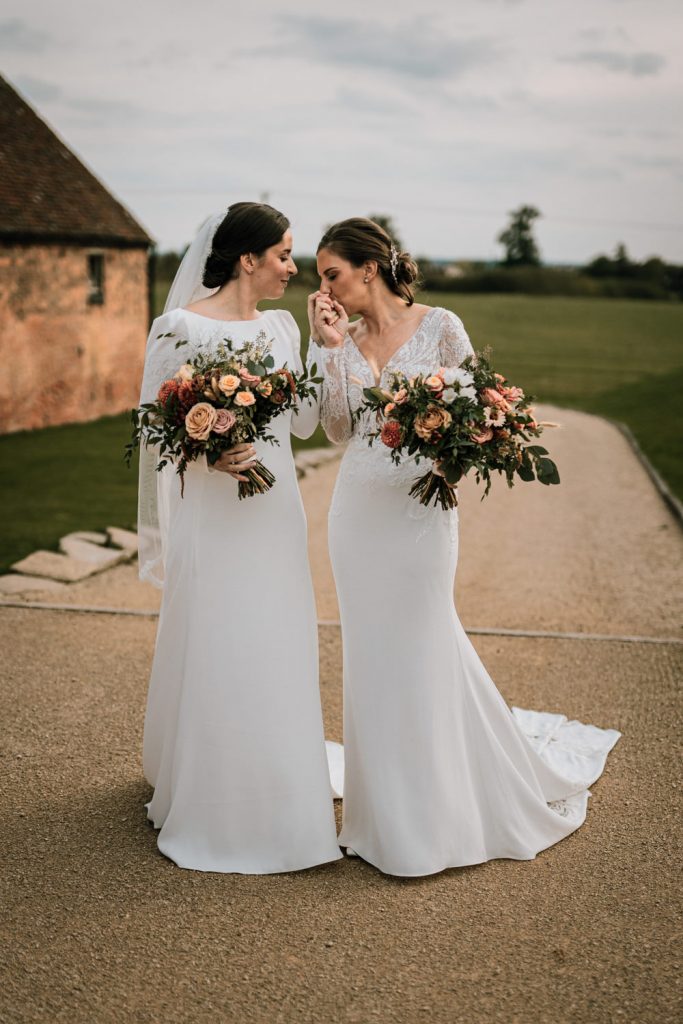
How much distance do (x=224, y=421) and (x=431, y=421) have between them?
83cm

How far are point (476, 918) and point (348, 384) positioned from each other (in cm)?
233

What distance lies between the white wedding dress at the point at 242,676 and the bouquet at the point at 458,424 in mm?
643

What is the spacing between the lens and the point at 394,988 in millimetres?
3525

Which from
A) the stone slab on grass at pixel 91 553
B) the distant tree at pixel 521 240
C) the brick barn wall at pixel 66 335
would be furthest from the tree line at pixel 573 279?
the stone slab on grass at pixel 91 553

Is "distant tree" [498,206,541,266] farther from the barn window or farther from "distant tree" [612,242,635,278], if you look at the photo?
the barn window

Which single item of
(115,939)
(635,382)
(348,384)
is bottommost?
(635,382)

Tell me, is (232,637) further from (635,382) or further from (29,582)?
(635,382)

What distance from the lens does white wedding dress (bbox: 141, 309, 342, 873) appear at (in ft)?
14.5

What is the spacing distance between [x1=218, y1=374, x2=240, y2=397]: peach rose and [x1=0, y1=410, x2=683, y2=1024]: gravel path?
2.06 metres

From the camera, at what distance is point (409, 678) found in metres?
4.49

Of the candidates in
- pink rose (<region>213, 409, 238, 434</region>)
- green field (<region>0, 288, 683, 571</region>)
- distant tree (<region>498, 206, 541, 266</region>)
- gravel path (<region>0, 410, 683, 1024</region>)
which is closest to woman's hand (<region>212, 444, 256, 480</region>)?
pink rose (<region>213, 409, 238, 434</region>)

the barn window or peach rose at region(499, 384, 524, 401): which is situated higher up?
peach rose at region(499, 384, 524, 401)

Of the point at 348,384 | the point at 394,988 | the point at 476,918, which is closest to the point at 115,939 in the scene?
the point at 394,988

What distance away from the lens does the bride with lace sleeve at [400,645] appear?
175 inches
